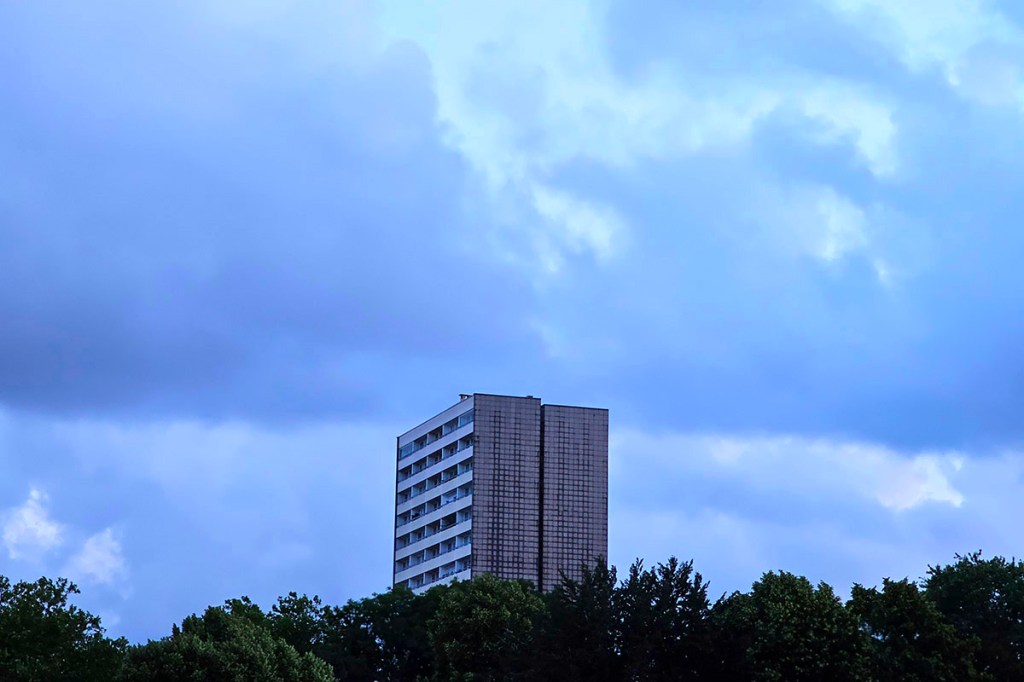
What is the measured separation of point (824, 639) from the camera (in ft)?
219

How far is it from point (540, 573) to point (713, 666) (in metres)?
90.8

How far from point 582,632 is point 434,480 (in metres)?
102

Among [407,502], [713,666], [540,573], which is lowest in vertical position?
[713,666]

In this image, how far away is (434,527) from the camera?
16850cm

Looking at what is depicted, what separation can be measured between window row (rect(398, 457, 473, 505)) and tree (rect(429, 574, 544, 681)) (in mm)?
74617

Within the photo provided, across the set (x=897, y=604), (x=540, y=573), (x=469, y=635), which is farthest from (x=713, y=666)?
(x=540, y=573)

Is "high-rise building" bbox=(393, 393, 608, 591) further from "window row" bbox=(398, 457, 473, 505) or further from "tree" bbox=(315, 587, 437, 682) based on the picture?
"tree" bbox=(315, 587, 437, 682)

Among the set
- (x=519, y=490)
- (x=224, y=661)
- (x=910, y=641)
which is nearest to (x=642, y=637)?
(x=910, y=641)

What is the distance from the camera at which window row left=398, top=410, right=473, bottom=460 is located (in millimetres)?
163375

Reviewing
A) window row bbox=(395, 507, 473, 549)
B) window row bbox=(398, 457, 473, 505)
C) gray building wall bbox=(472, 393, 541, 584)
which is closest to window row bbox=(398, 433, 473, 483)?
window row bbox=(398, 457, 473, 505)

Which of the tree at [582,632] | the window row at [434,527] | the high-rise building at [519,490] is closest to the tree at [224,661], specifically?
the tree at [582,632]

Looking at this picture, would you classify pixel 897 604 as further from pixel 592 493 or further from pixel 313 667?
pixel 592 493

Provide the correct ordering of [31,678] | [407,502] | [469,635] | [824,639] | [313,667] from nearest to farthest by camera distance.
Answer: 1. [824,639]
2. [31,678]
3. [313,667]
4. [469,635]
5. [407,502]

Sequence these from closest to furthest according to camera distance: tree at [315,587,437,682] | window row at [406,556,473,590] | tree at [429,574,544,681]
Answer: tree at [429,574,544,681] < tree at [315,587,437,682] < window row at [406,556,473,590]
